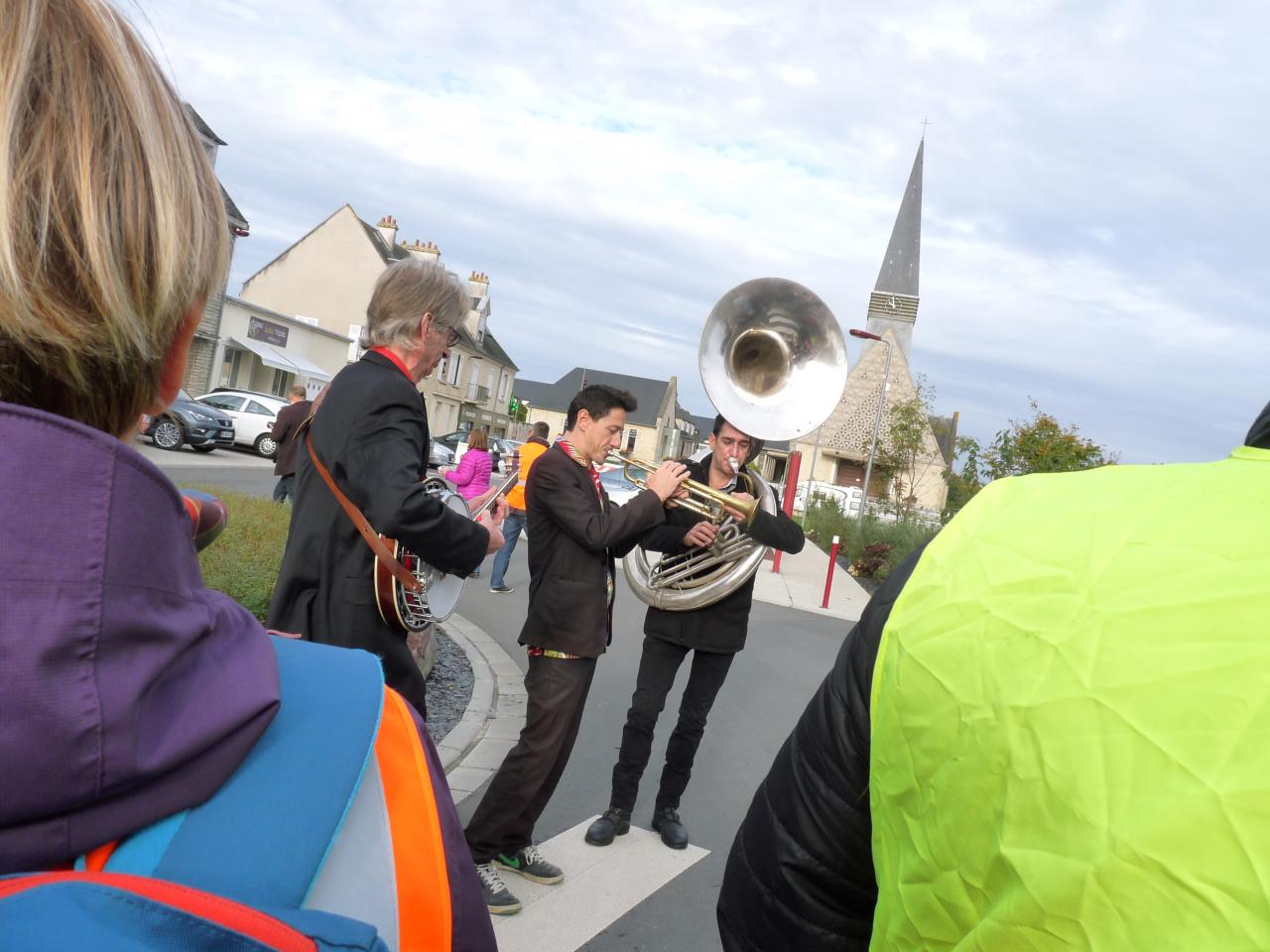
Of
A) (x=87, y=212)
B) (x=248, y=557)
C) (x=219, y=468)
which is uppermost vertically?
(x=87, y=212)

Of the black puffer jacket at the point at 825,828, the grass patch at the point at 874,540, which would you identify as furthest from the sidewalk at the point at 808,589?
the black puffer jacket at the point at 825,828

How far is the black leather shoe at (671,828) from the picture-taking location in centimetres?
430

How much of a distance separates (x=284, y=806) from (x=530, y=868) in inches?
130

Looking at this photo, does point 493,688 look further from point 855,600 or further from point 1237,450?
point 855,600

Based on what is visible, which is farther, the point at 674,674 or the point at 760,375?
the point at 760,375

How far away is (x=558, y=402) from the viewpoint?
73938 millimetres

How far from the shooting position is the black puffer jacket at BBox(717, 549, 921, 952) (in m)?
1.03

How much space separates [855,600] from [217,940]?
13422 mm

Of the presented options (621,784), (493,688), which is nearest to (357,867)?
(621,784)

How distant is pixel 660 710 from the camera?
4.32 metres

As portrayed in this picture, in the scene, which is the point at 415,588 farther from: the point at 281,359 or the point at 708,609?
the point at 281,359

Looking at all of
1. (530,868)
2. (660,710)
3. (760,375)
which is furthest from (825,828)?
(760,375)

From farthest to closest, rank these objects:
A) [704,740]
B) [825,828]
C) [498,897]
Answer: [704,740], [498,897], [825,828]

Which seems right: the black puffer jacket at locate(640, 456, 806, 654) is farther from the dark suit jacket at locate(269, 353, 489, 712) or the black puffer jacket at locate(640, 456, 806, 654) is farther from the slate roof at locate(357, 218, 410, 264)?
the slate roof at locate(357, 218, 410, 264)
